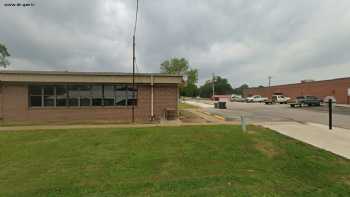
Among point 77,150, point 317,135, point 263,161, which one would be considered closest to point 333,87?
point 317,135

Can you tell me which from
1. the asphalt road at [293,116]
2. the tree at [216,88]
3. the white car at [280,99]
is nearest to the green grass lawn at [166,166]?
the asphalt road at [293,116]

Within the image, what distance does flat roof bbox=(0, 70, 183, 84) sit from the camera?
14.0m

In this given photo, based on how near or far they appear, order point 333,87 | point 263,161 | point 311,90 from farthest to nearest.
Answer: point 311,90, point 333,87, point 263,161

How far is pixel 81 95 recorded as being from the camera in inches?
595

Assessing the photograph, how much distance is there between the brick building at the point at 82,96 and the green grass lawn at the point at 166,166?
563 centimetres

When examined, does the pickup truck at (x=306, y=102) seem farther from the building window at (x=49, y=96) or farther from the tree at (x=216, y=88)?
the tree at (x=216, y=88)

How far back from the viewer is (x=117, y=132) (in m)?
10.0

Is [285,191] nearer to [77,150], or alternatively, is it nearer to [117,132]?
[77,150]

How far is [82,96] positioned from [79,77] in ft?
4.29

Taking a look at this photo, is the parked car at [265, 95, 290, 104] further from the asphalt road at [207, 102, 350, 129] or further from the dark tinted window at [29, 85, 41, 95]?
the dark tinted window at [29, 85, 41, 95]

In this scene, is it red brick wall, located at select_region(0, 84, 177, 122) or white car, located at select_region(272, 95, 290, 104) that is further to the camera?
white car, located at select_region(272, 95, 290, 104)

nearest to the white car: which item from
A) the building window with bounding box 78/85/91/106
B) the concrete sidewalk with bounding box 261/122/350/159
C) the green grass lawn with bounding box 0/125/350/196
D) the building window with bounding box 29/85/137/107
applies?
the concrete sidewalk with bounding box 261/122/350/159

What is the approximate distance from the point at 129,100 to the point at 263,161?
11011 mm

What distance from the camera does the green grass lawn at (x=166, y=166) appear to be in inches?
180
